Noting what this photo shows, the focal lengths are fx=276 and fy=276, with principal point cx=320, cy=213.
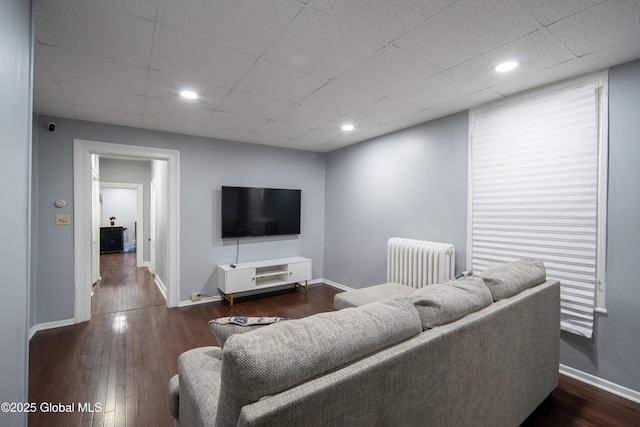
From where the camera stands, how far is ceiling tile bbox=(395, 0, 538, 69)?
1484 mm

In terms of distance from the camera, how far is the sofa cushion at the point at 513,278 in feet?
5.45

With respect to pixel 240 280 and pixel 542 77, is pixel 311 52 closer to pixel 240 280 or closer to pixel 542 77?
pixel 542 77

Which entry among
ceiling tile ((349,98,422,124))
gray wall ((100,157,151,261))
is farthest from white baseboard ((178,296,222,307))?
gray wall ((100,157,151,261))

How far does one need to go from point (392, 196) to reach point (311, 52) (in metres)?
2.41

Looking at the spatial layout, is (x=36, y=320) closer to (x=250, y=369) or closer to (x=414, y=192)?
(x=250, y=369)

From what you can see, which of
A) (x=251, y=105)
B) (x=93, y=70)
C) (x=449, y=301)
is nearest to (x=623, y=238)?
(x=449, y=301)

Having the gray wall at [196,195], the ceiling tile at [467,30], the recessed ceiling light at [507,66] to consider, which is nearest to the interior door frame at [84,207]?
the gray wall at [196,195]

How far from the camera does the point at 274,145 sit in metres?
4.62

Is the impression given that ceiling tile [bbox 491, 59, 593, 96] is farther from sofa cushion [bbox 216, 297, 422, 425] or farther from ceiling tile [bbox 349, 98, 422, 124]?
sofa cushion [bbox 216, 297, 422, 425]

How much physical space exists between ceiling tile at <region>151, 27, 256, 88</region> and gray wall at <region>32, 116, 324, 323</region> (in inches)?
73.1

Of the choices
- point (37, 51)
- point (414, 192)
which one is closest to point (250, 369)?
point (37, 51)

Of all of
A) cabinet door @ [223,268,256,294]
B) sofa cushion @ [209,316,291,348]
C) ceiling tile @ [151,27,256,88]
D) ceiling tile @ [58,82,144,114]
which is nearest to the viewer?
sofa cushion @ [209,316,291,348]

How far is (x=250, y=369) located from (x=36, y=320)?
12.6 feet

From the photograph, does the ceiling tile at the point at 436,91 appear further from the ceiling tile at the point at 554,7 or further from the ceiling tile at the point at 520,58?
the ceiling tile at the point at 554,7
